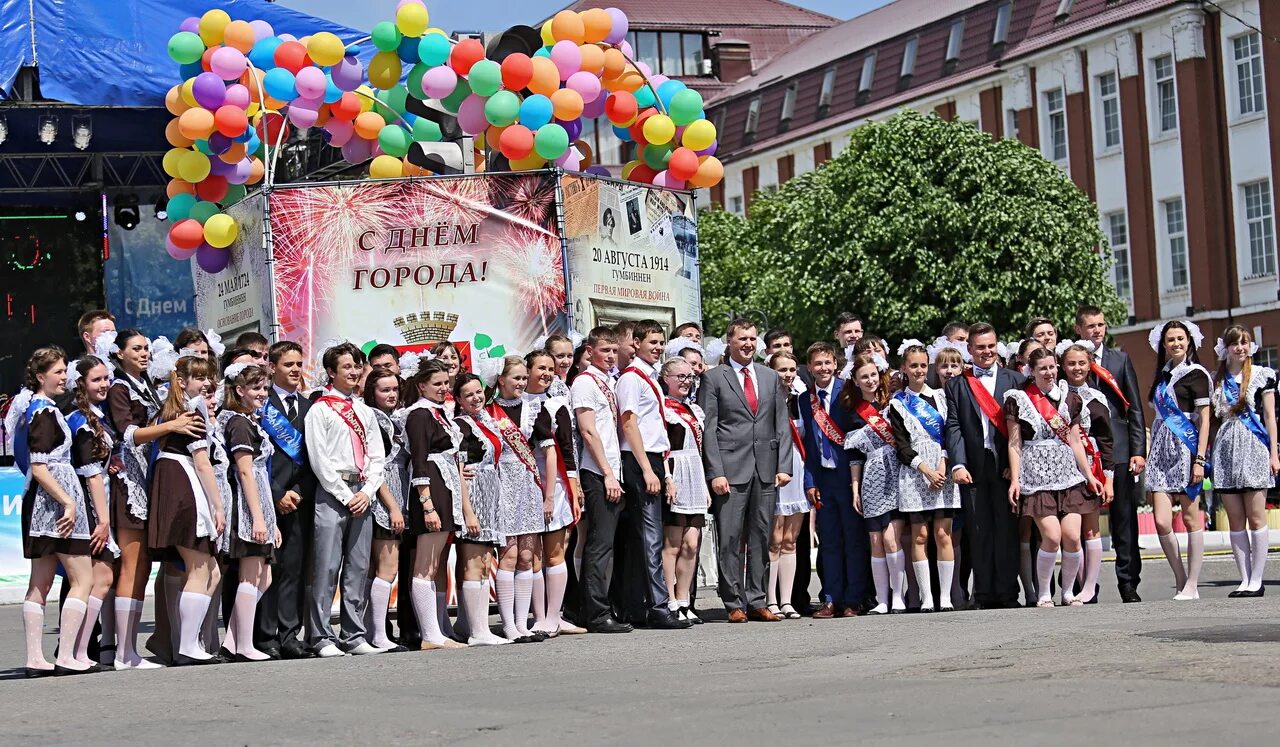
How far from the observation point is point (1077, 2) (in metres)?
54.3

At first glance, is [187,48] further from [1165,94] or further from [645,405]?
[1165,94]

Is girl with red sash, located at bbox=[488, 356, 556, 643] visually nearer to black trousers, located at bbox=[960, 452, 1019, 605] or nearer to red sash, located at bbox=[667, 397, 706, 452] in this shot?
red sash, located at bbox=[667, 397, 706, 452]

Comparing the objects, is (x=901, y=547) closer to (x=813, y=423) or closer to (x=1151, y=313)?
(x=813, y=423)

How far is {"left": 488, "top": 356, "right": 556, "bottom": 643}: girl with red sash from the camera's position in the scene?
38.0 ft

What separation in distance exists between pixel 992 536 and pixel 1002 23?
47.3 meters

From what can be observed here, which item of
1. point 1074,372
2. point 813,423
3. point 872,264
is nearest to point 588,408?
point 813,423

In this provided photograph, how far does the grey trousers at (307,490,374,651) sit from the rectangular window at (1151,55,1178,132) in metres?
42.6

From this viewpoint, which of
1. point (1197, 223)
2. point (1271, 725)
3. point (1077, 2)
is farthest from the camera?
point (1077, 2)

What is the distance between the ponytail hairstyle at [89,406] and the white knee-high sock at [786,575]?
4494 mm

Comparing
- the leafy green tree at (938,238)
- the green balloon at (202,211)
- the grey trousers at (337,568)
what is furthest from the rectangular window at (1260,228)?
the grey trousers at (337,568)

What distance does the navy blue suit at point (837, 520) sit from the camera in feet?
42.7

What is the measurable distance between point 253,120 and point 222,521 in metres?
7.16

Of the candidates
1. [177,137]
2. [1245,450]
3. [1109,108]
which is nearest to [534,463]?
[1245,450]

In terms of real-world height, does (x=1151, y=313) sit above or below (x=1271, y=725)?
above
